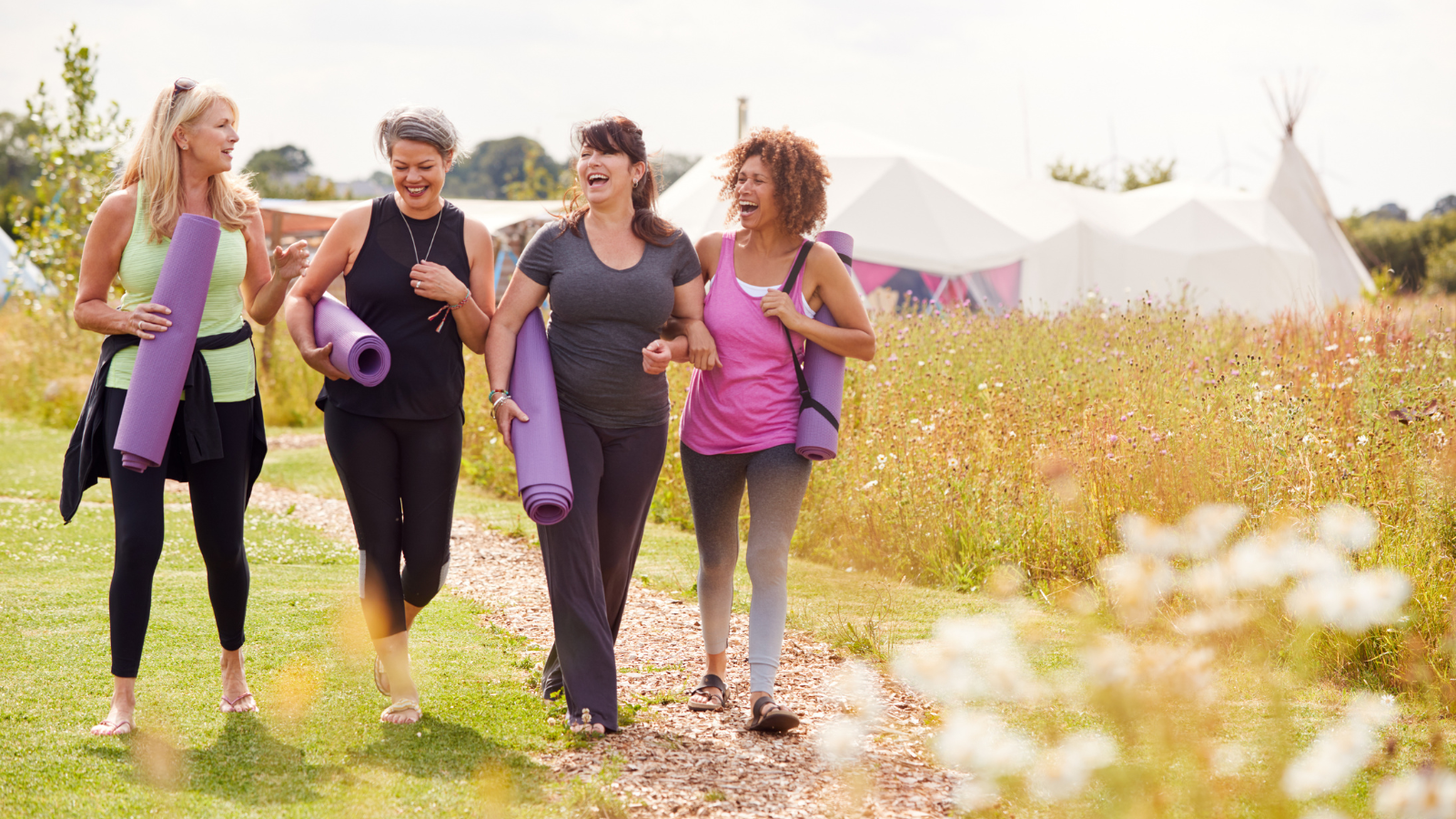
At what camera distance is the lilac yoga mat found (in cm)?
356

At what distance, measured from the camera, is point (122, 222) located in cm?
336

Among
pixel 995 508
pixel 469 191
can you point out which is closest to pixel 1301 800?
pixel 995 508

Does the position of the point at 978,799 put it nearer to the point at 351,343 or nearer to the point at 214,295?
the point at 351,343

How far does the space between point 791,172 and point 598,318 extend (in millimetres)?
764

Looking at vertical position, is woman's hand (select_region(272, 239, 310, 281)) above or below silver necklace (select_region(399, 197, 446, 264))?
below

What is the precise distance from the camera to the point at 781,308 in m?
3.57

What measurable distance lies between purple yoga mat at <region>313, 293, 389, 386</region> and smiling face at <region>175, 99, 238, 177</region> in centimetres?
54

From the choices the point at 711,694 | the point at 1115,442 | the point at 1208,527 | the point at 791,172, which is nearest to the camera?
the point at 1208,527

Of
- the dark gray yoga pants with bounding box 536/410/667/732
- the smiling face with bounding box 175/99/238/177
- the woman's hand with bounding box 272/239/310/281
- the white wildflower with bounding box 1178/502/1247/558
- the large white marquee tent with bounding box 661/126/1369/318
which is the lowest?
the dark gray yoga pants with bounding box 536/410/667/732

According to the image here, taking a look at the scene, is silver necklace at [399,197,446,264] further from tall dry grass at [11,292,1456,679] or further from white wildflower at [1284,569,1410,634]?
tall dry grass at [11,292,1456,679]

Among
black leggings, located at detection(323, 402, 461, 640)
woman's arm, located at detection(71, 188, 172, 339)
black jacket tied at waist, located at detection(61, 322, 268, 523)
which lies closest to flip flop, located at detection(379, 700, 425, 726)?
black leggings, located at detection(323, 402, 461, 640)

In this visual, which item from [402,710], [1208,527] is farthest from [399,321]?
[1208,527]

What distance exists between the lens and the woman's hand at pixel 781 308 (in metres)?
3.56

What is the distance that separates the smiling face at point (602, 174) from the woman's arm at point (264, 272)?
83cm
